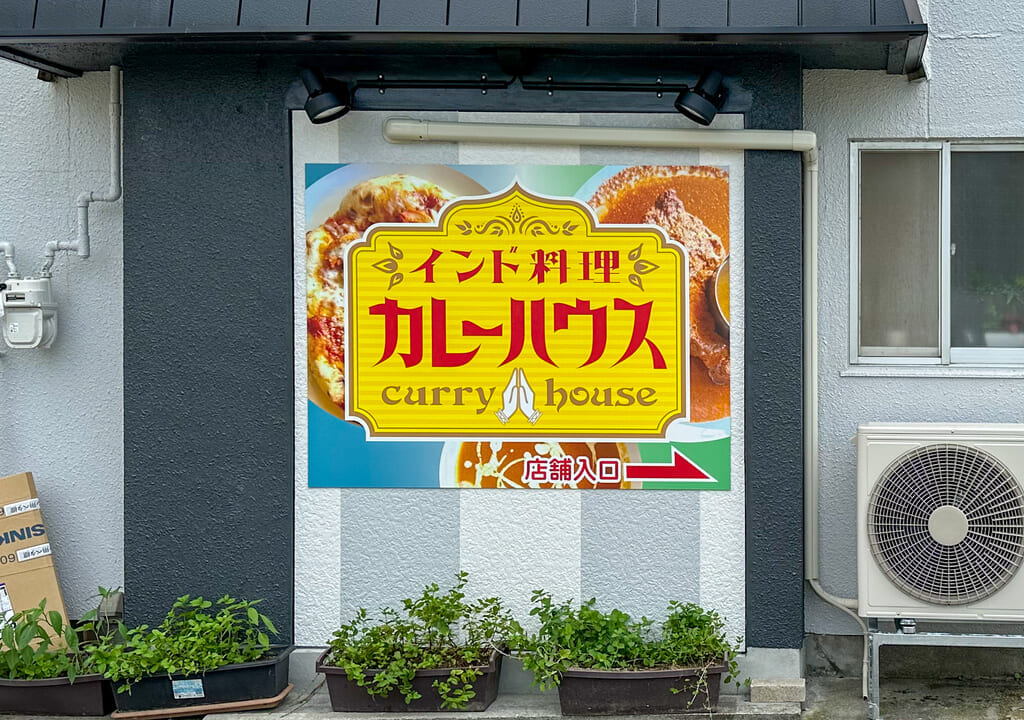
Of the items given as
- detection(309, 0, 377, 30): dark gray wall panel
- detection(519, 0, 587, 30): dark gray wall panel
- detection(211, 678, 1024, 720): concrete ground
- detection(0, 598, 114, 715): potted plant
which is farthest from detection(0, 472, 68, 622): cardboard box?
detection(519, 0, 587, 30): dark gray wall panel

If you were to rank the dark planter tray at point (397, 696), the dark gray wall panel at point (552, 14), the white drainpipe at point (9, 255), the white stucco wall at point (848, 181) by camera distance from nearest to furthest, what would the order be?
the dark gray wall panel at point (552, 14)
the dark planter tray at point (397, 696)
the white stucco wall at point (848, 181)
the white drainpipe at point (9, 255)

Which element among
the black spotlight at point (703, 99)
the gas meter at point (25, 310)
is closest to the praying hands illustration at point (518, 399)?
the black spotlight at point (703, 99)

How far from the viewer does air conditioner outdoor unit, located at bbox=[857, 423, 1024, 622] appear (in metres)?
4.76

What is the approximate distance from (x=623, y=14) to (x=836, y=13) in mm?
939

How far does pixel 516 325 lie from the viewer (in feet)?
16.8

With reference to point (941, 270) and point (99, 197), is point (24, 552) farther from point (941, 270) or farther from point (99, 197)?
point (941, 270)

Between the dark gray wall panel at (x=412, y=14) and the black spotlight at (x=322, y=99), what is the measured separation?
0.49 metres

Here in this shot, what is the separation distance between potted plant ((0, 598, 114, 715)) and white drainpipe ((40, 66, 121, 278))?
1928mm

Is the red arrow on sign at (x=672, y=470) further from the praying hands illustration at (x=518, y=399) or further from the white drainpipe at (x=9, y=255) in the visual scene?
the white drainpipe at (x=9, y=255)

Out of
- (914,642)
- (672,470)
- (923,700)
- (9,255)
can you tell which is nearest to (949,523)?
(914,642)

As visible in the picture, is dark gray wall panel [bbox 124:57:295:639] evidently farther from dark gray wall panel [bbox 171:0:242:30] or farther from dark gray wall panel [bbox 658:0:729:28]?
dark gray wall panel [bbox 658:0:729:28]

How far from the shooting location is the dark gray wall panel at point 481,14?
4586 mm

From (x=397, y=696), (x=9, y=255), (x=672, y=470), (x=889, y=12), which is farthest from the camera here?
(x=9, y=255)

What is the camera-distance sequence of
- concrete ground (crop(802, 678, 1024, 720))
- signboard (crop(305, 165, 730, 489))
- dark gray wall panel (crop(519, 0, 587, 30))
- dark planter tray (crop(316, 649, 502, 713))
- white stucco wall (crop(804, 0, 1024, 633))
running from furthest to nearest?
white stucco wall (crop(804, 0, 1024, 633)) < signboard (crop(305, 165, 730, 489)) < concrete ground (crop(802, 678, 1024, 720)) < dark planter tray (crop(316, 649, 502, 713)) < dark gray wall panel (crop(519, 0, 587, 30))
